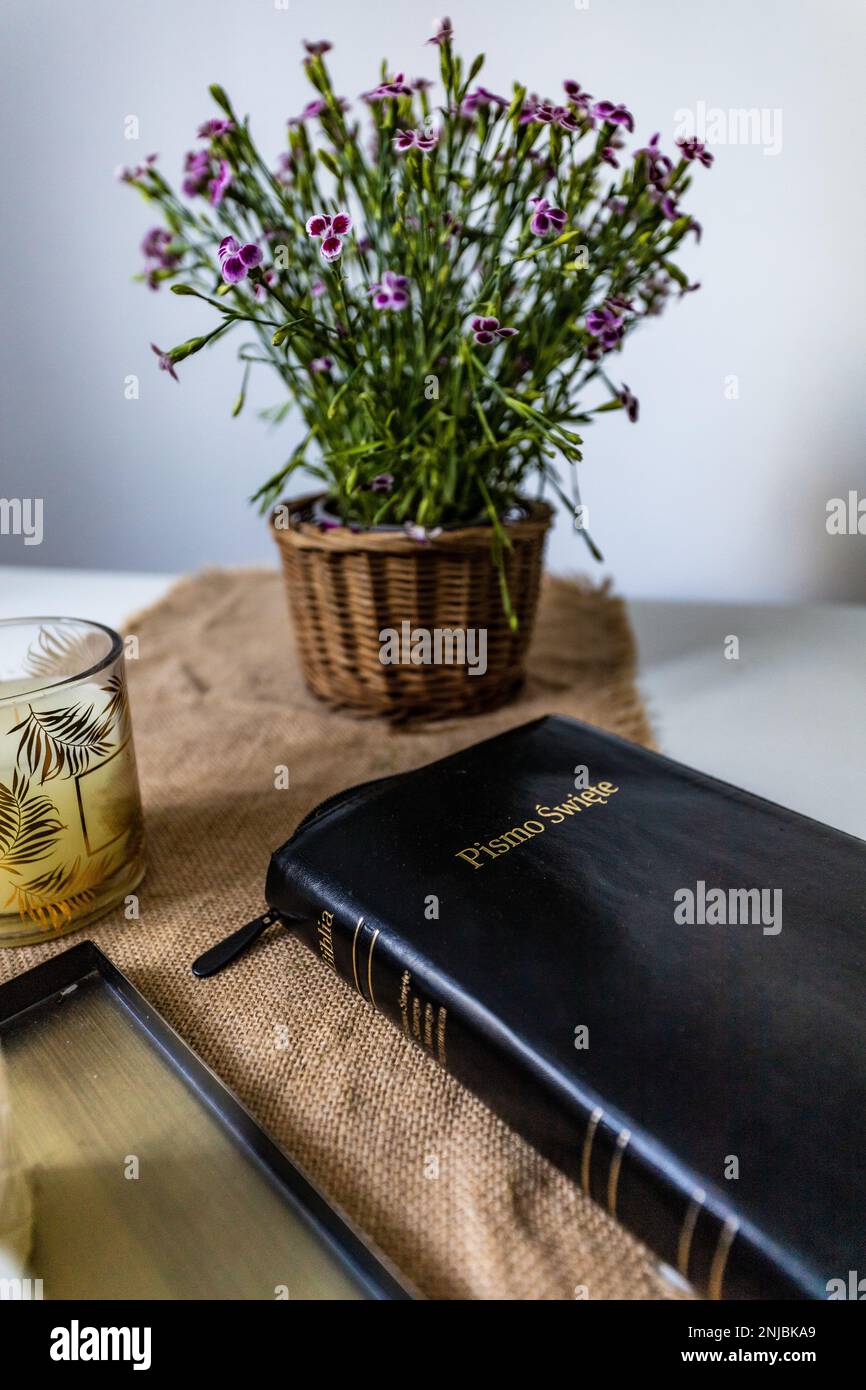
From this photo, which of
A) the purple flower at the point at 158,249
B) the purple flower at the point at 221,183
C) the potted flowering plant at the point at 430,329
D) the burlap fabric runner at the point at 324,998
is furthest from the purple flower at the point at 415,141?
the burlap fabric runner at the point at 324,998

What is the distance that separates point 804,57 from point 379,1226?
95 cm

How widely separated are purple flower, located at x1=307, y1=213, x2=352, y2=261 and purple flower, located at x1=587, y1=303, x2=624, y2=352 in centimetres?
15

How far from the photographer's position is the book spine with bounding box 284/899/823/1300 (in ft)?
0.87

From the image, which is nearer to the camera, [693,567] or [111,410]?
[693,567]

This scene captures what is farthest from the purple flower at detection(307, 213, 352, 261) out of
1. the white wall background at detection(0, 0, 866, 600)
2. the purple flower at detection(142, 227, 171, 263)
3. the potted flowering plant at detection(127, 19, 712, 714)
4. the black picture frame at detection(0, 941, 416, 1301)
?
the white wall background at detection(0, 0, 866, 600)

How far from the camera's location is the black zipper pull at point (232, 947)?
417 mm

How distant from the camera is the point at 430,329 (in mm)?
544

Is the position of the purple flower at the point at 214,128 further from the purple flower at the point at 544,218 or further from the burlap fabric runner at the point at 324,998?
the burlap fabric runner at the point at 324,998

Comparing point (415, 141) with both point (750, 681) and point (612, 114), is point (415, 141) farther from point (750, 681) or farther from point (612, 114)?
point (750, 681)

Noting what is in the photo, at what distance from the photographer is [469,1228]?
0.31 m

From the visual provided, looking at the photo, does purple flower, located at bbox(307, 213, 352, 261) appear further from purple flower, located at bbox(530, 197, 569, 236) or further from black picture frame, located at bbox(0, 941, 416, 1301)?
black picture frame, located at bbox(0, 941, 416, 1301)

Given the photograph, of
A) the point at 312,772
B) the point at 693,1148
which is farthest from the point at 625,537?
the point at 693,1148
